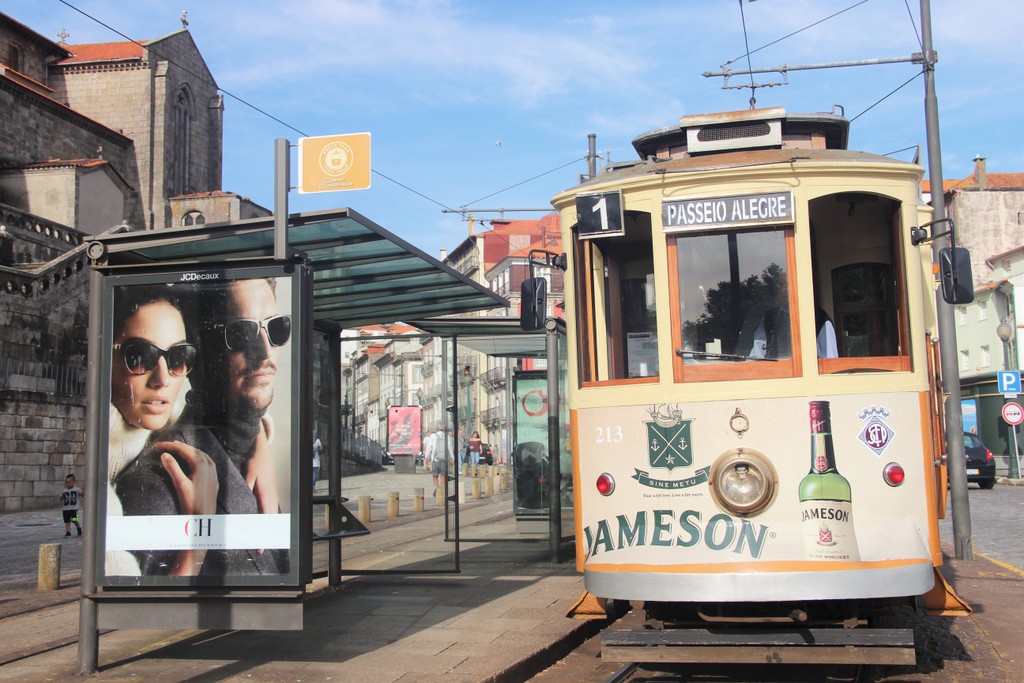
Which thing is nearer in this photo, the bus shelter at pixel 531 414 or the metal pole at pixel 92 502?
the metal pole at pixel 92 502

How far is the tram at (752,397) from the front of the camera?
6.48 m

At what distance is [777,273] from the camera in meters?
6.93

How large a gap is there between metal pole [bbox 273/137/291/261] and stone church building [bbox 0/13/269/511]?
2011 cm

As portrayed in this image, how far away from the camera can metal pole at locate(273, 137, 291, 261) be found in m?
7.00

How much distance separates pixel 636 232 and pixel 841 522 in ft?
7.48

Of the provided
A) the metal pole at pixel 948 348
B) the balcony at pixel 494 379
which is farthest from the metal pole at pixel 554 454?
the metal pole at pixel 948 348

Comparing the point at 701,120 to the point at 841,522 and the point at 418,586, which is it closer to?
the point at 841,522

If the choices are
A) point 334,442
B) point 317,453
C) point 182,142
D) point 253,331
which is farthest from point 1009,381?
point 182,142

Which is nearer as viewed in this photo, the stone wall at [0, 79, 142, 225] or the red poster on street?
the red poster on street

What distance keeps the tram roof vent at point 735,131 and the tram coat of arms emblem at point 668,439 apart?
1.98m

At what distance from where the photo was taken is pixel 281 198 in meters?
7.14

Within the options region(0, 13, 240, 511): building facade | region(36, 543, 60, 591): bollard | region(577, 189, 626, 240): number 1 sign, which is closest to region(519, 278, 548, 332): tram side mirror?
region(577, 189, 626, 240): number 1 sign

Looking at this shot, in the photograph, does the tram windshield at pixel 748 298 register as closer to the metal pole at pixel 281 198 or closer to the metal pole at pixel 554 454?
the metal pole at pixel 281 198

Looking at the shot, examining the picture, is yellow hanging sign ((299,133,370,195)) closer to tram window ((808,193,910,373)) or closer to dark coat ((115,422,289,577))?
dark coat ((115,422,289,577))
